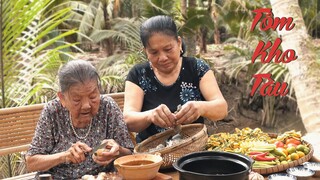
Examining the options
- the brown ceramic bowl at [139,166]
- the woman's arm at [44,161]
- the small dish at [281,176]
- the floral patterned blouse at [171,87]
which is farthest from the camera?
the floral patterned blouse at [171,87]

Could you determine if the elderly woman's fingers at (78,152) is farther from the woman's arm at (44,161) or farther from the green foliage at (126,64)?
the green foliage at (126,64)

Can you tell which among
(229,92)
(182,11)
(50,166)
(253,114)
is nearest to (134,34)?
(182,11)

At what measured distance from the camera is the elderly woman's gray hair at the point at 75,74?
7.30 ft

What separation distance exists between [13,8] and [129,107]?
186 centimetres

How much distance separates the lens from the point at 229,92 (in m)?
11.4

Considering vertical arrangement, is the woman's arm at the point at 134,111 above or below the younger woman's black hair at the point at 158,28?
below

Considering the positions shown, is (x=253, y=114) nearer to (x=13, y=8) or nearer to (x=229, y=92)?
(x=229, y=92)

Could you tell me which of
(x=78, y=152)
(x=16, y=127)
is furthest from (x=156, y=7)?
(x=78, y=152)

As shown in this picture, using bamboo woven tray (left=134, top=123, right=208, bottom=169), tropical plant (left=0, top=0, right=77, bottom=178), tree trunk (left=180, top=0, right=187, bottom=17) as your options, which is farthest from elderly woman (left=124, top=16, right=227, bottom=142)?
tree trunk (left=180, top=0, right=187, bottom=17)

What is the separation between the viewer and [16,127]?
3.32m

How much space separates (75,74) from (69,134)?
39cm

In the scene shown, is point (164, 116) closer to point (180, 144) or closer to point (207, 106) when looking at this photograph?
point (180, 144)

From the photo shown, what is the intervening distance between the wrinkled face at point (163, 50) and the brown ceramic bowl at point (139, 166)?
0.88 meters

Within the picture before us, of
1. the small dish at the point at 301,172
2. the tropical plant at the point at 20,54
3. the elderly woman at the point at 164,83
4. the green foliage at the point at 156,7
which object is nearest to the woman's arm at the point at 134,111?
the elderly woman at the point at 164,83
